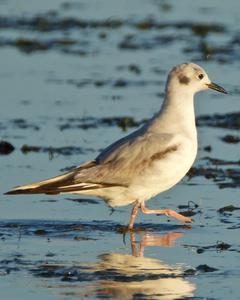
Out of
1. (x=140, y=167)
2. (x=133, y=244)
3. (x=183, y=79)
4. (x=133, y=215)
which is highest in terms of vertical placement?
(x=183, y=79)

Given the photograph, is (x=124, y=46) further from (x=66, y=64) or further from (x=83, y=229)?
(x=83, y=229)

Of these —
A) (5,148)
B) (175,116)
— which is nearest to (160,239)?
(175,116)

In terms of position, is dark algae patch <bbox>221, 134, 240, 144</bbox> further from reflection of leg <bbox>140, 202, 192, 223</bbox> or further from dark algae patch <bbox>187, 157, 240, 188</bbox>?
reflection of leg <bbox>140, 202, 192, 223</bbox>

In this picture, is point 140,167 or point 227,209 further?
point 227,209

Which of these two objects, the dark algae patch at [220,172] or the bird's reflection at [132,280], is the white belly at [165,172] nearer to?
the bird's reflection at [132,280]

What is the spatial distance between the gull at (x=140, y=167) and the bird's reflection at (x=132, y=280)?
0.78m

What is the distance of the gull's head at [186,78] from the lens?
11391 millimetres

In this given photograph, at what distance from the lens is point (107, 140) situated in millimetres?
14930

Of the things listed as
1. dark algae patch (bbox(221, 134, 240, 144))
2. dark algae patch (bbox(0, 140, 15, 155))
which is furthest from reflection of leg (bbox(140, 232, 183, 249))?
dark algae patch (bbox(221, 134, 240, 144))

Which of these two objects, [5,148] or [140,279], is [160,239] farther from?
[5,148]

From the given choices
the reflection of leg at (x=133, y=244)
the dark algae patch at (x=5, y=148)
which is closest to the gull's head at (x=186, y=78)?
the reflection of leg at (x=133, y=244)

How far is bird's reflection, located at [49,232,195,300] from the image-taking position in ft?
29.1

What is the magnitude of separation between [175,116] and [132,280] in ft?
7.54

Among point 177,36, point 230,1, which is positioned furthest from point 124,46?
point 230,1
